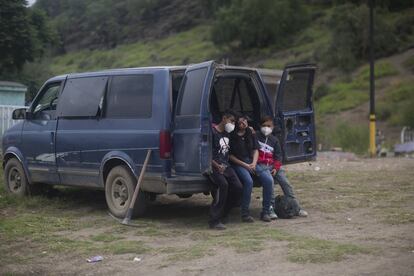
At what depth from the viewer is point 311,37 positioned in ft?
193

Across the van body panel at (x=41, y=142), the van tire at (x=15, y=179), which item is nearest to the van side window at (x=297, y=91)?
the van body panel at (x=41, y=142)

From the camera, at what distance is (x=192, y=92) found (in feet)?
27.3

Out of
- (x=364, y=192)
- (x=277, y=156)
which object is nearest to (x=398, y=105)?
(x=364, y=192)

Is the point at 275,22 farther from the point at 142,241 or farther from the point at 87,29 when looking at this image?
the point at 142,241

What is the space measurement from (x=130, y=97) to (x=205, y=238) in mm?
2400

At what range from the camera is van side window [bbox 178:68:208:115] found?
821cm

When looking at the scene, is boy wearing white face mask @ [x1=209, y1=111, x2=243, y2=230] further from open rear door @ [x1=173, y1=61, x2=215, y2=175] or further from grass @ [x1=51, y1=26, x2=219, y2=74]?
grass @ [x1=51, y1=26, x2=219, y2=74]

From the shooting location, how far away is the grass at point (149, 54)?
216 feet

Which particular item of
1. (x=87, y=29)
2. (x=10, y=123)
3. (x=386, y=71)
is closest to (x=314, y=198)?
(x=10, y=123)

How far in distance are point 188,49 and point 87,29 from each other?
3099cm

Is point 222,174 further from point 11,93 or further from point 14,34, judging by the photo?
point 14,34

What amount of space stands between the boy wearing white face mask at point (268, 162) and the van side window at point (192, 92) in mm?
1208

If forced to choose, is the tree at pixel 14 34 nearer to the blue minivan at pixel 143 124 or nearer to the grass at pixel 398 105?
the blue minivan at pixel 143 124

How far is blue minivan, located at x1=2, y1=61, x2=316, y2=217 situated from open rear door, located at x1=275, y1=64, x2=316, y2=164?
0.02 m
